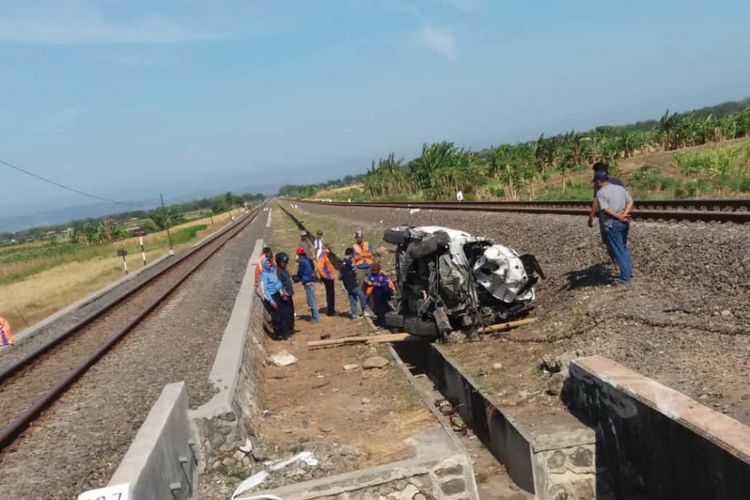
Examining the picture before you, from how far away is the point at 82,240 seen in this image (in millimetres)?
76438

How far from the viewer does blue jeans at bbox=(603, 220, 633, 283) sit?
9047 millimetres

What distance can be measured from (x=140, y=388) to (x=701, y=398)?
6491mm

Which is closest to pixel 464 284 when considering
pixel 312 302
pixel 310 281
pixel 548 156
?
pixel 310 281

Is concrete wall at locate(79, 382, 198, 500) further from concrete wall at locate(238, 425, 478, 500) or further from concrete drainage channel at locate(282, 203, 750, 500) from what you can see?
concrete drainage channel at locate(282, 203, 750, 500)

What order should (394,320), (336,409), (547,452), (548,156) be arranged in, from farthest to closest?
(548,156), (394,320), (336,409), (547,452)

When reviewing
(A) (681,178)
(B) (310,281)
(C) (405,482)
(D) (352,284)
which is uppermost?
(B) (310,281)

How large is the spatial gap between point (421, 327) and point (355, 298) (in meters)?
3.54

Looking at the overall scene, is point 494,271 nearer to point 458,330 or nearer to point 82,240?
point 458,330

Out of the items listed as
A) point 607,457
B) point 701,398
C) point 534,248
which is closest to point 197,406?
point 607,457

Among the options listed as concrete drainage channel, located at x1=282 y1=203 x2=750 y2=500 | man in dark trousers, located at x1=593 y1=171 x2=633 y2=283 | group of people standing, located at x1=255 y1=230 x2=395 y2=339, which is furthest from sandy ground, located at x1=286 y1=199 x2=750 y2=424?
group of people standing, located at x1=255 y1=230 x2=395 y2=339

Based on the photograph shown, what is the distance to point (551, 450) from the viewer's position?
6129 mm

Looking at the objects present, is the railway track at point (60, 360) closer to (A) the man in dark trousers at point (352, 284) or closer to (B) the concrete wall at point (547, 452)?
(A) the man in dark trousers at point (352, 284)

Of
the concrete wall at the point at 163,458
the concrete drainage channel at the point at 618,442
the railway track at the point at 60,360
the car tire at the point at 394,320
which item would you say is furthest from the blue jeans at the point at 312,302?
the concrete wall at the point at 163,458

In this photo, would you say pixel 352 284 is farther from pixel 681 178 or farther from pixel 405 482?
pixel 681 178
